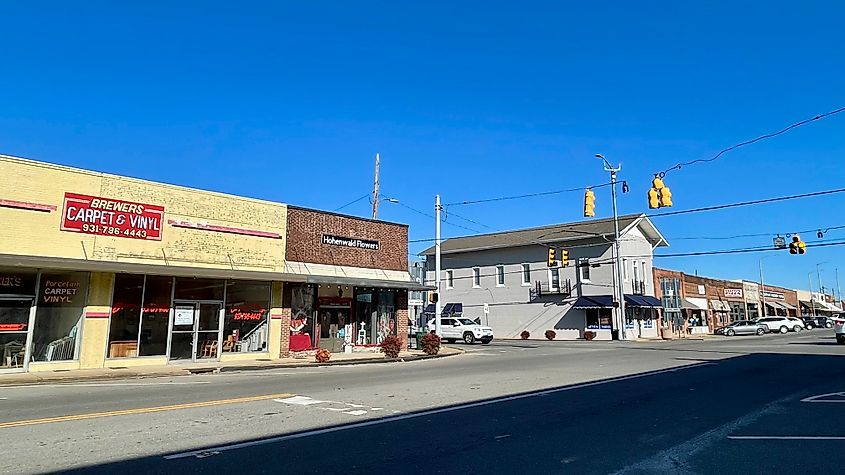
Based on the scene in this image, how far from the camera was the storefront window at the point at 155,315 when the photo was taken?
793 inches

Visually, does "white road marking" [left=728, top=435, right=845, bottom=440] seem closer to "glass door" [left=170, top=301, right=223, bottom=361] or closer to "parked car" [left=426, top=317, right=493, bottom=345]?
"glass door" [left=170, top=301, right=223, bottom=361]

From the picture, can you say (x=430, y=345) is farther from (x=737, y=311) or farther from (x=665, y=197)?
(x=737, y=311)

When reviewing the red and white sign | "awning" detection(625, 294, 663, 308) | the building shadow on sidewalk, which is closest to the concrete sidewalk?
the red and white sign

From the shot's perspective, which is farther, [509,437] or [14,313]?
[14,313]

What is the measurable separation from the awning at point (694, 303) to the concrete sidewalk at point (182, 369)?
35.6m

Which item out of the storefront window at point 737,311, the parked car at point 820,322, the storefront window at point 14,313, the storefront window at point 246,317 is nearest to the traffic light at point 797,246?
the storefront window at point 246,317

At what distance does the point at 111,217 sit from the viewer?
19.7 metres

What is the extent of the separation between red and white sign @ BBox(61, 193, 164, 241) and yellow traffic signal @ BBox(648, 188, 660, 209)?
53.7 feet

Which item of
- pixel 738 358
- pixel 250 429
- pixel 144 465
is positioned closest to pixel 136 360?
pixel 250 429

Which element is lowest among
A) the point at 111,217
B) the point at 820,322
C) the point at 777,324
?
the point at 777,324

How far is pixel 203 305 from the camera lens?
21.8 m

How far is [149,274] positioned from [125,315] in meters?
1.66

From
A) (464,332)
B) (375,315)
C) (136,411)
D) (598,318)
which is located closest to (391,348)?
(375,315)

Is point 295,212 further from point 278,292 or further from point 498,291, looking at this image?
point 498,291
